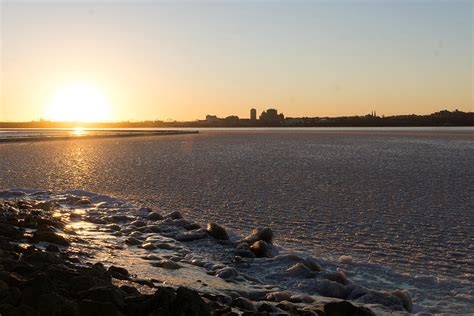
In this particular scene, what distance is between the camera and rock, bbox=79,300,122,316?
4.46m

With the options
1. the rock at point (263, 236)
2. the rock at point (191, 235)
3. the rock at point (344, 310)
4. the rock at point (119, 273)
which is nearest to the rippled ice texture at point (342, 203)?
the rock at point (263, 236)

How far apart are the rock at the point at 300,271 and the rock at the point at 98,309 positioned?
3005 mm

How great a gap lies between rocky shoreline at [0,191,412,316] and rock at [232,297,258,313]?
0.04 ft

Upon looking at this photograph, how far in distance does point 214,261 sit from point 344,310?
9.79 feet

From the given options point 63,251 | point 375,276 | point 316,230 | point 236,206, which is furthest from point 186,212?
point 375,276

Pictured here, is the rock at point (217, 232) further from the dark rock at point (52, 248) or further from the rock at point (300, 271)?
the dark rock at point (52, 248)

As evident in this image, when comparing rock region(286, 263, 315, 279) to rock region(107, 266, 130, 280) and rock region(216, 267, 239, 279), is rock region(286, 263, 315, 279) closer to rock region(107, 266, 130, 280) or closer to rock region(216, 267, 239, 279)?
rock region(216, 267, 239, 279)

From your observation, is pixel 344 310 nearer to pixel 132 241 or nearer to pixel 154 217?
pixel 132 241

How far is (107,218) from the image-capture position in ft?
36.1

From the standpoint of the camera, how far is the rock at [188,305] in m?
4.64

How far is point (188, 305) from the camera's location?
466 centimetres

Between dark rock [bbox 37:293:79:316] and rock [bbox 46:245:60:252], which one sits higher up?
dark rock [bbox 37:293:79:316]

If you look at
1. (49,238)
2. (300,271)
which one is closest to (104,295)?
(300,271)

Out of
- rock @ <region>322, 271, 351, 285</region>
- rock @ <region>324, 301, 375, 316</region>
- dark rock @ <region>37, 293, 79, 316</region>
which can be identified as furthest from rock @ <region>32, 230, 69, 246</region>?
rock @ <region>324, 301, 375, 316</region>
